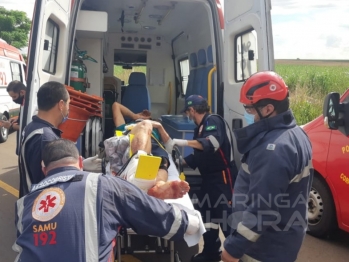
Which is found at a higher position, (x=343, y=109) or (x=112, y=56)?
(x=112, y=56)

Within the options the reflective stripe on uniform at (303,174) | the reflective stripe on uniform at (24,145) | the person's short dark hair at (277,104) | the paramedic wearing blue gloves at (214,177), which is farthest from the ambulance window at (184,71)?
the reflective stripe on uniform at (303,174)

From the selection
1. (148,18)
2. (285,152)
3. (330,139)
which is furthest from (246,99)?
(148,18)

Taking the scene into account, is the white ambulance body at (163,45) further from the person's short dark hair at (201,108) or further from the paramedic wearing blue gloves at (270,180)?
the paramedic wearing blue gloves at (270,180)

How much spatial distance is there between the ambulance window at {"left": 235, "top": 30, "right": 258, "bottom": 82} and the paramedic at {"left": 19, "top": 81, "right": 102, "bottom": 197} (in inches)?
78.3

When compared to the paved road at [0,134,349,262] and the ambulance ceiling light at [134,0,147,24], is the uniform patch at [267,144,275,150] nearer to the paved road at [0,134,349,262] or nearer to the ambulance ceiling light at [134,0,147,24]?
the paved road at [0,134,349,262]

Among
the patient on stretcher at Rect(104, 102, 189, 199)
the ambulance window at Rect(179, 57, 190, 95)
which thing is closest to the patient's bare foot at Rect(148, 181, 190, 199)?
the patient on stretcher at Rect(104, 102, 189, 199)

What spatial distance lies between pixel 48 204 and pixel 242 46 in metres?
3.19

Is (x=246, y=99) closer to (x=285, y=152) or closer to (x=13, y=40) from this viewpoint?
(x=285, y=152)

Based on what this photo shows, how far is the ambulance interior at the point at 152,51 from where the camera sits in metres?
5.84

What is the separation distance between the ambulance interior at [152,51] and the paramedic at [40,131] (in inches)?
85.3

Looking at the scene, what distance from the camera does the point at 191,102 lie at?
4.17 m

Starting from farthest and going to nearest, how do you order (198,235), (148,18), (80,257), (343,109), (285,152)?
(148,18)
(343,109)
(198,235)
(285,152)
(80,257)

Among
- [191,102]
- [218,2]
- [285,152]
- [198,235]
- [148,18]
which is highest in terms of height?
[148,18]

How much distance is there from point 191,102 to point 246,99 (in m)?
1.87
